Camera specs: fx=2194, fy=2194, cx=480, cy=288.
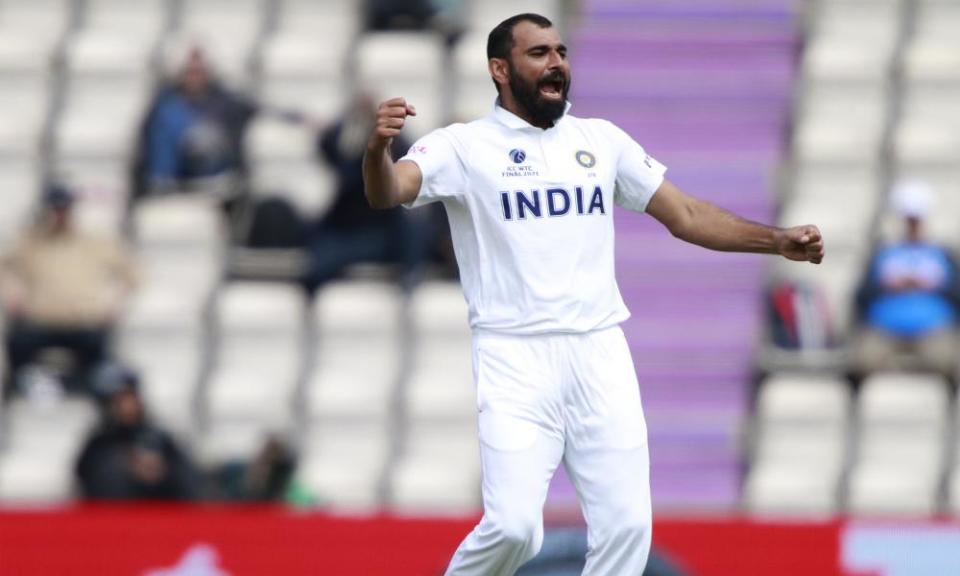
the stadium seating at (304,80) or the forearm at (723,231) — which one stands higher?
the stadium seating at (304,80)

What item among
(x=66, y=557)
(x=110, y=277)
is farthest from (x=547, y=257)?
(x=110, y=277)

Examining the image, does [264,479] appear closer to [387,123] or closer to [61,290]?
[61,290]

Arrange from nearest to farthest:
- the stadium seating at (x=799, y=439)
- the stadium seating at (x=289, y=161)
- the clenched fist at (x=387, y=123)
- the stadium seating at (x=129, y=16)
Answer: the clenched fist at (x=387, y=123), the stadium seating at (x=799, y=439), the stadium seating at (x=289, y=161), the stadium seating at (x=129, y=16)

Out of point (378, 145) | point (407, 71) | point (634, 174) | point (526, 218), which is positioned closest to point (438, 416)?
point (407, 71)

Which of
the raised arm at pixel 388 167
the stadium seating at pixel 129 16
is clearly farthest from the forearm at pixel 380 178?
the stadium seating at pixel 129 16

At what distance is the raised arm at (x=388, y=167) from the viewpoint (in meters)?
5.73

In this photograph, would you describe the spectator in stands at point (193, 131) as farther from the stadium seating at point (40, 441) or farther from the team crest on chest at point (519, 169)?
the team crest on chest at point (519, 169)

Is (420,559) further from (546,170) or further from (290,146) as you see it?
(290,146)

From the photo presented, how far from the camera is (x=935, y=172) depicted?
37.2 feet

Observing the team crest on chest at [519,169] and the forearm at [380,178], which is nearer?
the forearm at [380,178]

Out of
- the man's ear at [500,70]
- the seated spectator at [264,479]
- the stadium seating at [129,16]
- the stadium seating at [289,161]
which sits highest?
the stadium seating at [129,16]

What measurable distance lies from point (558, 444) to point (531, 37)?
1142 mm

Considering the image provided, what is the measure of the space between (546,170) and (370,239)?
4951mm

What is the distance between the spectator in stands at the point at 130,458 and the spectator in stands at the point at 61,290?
76 cm
